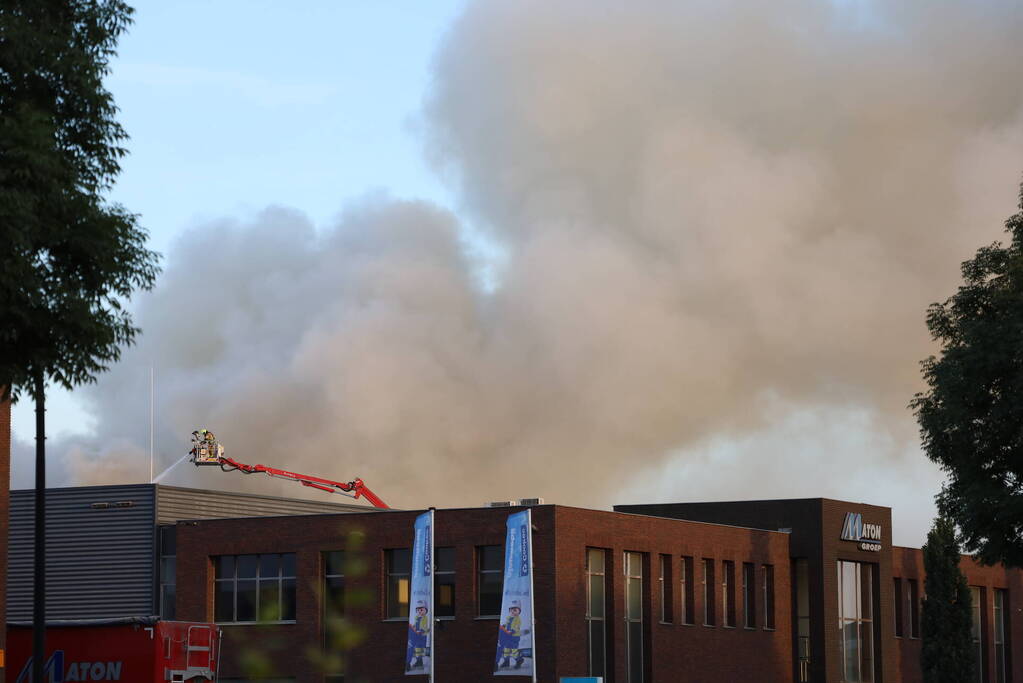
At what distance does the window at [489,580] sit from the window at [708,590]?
9.36m

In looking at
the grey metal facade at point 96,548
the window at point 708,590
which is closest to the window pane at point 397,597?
the grey metal facade at point 96,548

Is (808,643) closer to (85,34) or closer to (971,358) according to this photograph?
(971,358)

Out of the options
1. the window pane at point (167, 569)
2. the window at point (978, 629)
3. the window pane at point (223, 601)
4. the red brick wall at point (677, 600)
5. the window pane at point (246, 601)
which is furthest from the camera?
the window at point (978, 629)

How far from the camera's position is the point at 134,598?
187ft

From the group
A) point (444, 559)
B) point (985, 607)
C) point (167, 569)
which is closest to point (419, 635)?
point (444, 559)

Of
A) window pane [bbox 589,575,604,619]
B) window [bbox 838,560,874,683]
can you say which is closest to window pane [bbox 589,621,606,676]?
window pane [bbox 589,575,604,619]

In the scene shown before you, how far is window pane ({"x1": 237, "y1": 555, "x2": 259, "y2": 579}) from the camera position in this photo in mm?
55344

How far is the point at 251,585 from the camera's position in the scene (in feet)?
181

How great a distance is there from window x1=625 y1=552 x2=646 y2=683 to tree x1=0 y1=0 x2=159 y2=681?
31.1 meters

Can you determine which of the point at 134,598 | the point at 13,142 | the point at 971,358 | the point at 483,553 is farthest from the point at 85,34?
the point at 134,598

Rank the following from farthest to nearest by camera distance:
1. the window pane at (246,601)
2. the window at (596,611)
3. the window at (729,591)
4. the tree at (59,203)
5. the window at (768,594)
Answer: the window at (768,594)
the window at (729,591)
the window pane at (246,601)
the window at (596,611)
the tree at (59,203)

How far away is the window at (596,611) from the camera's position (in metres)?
52.3

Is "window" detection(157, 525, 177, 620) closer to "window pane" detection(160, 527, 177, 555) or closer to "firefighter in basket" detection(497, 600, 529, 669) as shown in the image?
"window pane" detection(160, 527, 177, 555)

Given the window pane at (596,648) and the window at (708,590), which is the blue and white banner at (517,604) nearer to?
the window pane at (596,648)
